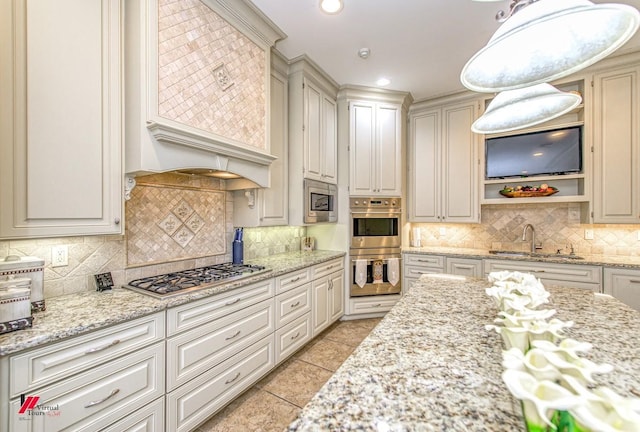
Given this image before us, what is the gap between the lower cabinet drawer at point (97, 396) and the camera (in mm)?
1060

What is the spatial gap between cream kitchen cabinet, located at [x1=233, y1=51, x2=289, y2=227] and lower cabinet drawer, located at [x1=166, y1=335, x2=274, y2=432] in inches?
42.5

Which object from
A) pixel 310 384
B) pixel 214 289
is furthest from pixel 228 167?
pixel 310 384

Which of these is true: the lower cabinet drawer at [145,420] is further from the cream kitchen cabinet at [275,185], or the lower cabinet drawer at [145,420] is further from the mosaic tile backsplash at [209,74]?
the mosaic tile backsplash at [209,74]

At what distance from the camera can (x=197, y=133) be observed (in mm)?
1692

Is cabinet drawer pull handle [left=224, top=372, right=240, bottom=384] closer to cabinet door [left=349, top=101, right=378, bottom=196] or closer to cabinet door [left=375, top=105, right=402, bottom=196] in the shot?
cabinet door [left=349, top=101, right=378, bottom=196]

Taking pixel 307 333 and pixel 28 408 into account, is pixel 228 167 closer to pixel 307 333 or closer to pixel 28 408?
pixel 28 408

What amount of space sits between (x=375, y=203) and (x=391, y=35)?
1820mm

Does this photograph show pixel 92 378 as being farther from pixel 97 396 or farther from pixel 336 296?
pixel 336 296

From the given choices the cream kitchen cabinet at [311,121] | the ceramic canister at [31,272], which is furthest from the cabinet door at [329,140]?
the ceramic canister at [31,272]

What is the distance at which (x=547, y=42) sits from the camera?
3.22 ft

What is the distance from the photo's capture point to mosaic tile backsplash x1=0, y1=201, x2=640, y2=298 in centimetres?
153

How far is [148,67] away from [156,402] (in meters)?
1.83

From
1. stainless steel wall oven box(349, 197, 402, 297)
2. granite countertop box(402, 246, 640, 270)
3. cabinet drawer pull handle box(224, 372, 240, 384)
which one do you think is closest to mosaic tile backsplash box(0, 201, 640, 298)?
granite countertop box(402, 246, 640, 270)

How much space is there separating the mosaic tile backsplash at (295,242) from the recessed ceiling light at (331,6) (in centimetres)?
171
